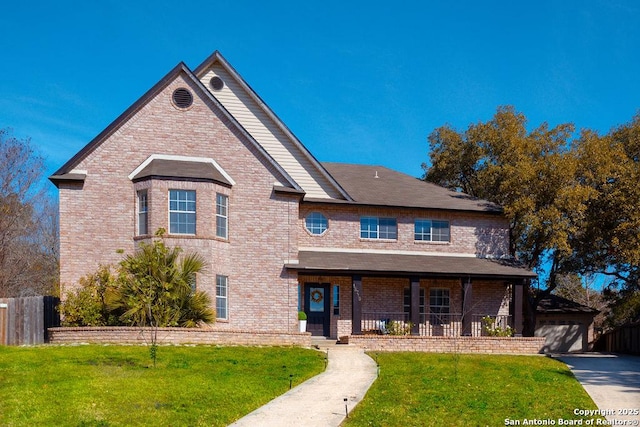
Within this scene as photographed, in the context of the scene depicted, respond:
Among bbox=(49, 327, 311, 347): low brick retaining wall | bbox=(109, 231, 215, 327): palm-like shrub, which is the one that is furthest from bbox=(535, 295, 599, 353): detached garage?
bbox=(109, 231, 215, 327): palm-like shrub

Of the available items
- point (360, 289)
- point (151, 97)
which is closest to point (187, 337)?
point (360, 289)

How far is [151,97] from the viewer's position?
25.7 m

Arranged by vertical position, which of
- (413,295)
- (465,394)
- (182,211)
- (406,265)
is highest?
(182,211)

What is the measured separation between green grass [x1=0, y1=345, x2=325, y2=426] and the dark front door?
23.9 ft

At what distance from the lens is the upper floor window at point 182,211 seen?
24719 mm

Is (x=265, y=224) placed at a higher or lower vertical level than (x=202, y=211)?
lower

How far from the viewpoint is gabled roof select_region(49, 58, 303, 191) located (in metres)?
25.0

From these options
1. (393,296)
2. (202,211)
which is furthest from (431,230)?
(202,211)

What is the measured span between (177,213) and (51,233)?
88.7 feet

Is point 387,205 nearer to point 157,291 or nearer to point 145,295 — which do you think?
point 157,291

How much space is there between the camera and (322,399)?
14766 mm

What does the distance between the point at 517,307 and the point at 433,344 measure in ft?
16.5

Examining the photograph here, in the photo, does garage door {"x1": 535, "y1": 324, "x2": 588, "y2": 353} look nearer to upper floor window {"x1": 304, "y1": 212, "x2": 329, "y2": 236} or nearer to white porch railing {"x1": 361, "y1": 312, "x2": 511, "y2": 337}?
white porch railing {"x1": 361, "y1": 312, "x2": 511, "y2": 337}

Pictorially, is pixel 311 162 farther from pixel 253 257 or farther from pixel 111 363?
pixel 111 363
